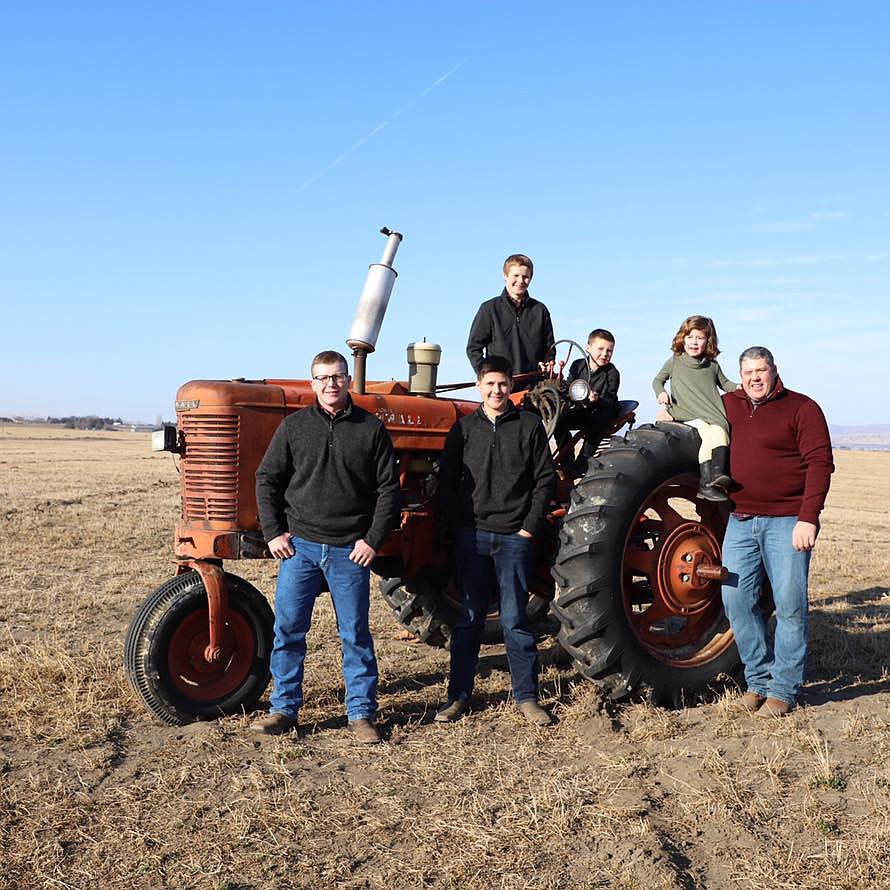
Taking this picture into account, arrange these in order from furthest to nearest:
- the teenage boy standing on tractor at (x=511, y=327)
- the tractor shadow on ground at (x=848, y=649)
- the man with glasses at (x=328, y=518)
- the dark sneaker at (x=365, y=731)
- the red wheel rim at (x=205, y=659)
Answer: the teenage boy standing on tractor at (x=511, y=327) → the tractor shadow on ground at (x=848, y=649) → the red wheel rim at (x=205, y=659) → the man with glasses at (x=328, y=518) → the dark sneaker at (x=365, y=731)

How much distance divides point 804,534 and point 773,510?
8.9 inches

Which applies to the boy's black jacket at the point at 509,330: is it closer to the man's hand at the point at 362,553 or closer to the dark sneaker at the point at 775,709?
the man's hand at the point at 362,553

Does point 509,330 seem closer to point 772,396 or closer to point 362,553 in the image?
point 772,396

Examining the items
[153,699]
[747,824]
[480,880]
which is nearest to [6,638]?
[153,699]

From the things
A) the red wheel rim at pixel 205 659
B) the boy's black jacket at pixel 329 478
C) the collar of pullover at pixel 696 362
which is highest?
the collar of pullover at pixel 696 362

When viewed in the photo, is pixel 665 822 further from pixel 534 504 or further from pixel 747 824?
pixel 534 504

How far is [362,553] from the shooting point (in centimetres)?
431

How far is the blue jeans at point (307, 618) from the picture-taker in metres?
4.37

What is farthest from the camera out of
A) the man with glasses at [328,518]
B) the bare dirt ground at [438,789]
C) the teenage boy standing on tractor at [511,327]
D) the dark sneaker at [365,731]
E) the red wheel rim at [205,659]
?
the teenage boy standing on tractor at [511,327]

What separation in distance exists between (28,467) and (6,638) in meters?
19.7

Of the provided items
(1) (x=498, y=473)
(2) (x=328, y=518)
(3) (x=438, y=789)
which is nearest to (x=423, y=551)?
(1) (x=498, y=473)

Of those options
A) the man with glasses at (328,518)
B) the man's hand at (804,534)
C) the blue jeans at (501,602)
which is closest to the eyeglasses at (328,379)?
the man with glasses at (328,518)

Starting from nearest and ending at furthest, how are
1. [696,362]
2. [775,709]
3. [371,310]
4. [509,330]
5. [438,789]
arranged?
[438,789], [775,709], [371,310], [696,362], [509,330]

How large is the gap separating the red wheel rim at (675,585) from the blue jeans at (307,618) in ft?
4.78
